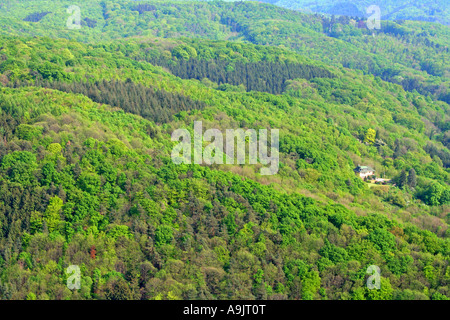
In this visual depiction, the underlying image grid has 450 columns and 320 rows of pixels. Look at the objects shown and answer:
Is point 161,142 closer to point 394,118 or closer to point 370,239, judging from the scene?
point 370,239

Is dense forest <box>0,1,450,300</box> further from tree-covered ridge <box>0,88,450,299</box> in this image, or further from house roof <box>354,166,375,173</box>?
house roof <box>354,166,375,173</box>

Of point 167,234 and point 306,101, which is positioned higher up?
point 167,234

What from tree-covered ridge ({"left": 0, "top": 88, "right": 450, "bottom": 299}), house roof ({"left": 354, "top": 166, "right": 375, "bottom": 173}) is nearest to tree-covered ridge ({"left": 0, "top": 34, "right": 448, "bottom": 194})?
house roof ({"left": 354, "top": 166, "right": 375, "bottom": 173})

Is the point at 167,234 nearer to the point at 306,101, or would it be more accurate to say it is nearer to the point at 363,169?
the point at 363,169

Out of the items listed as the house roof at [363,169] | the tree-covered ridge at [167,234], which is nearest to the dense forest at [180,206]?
the tree-covered ridge at [167,234]

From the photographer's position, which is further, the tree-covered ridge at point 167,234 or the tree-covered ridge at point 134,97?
the tree-covered ridge at point 134,97

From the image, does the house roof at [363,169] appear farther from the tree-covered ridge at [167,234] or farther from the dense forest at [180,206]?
the tree-covered ridge at [167,234]

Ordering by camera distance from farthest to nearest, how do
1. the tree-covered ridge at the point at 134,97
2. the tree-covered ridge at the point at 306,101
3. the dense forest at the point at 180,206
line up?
the tree-covered ridge at the point at 306,101 < the tree-covered ridge at the point at 134,97 < the dense forest at the point at 180,206

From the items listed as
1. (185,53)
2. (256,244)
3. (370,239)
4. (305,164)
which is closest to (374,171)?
(305,164)

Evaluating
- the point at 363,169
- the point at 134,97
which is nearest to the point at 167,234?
the point at 134,97
